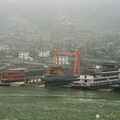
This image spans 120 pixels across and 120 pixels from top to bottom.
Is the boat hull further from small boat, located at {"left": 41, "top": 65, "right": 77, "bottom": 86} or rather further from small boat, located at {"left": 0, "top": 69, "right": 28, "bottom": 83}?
small boat, located at {"left": 0, "top": 69, "right": 28, "bottom": 83}

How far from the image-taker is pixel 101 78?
56.2 meters

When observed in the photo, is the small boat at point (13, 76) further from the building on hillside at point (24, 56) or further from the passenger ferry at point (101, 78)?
the building on hillside at point (24, 56)

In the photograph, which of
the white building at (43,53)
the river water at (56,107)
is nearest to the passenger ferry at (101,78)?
the river water at (56,107)

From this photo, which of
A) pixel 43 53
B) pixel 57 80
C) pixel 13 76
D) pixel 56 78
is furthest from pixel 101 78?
pixel 43 53

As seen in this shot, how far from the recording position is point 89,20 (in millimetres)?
164500

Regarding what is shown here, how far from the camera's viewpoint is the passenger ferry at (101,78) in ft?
177

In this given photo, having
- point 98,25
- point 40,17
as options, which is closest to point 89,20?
point 98,25

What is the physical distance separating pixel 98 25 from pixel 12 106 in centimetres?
12294

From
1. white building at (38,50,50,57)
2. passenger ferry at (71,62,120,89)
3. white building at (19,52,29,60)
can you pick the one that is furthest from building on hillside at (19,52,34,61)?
passenger ferry at (71,62,120,89)

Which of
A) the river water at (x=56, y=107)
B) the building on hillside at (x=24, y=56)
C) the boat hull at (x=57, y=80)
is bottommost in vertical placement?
the river water at (x=56, y=107)

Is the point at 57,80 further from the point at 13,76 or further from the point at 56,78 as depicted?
the point at 13,76

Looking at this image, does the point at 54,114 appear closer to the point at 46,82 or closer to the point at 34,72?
the point at 46,82

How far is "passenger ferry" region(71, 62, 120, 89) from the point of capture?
177 ft

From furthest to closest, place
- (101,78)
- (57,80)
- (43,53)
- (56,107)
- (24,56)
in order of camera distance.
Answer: (43,53) → (24,56) → (57,80) → (101,78) → (56,107)
